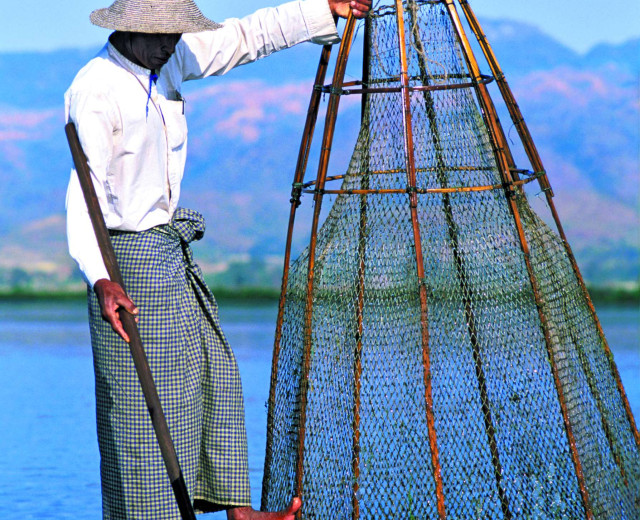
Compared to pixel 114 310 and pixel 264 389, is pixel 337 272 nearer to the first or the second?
pixel 114 310

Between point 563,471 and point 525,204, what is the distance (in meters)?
0.80

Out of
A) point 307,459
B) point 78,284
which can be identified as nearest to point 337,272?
point 307,459

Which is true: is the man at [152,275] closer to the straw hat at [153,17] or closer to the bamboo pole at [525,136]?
the straw hat at [153,17]

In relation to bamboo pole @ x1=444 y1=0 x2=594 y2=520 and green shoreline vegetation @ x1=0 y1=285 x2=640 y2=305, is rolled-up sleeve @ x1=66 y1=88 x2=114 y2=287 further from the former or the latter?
green shoreline vegetation @ x1=0 y1=285 x2=640 y2=305

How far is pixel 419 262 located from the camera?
2820mm

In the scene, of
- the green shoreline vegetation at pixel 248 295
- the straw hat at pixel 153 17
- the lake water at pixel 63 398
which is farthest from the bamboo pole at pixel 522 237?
the green shoreline vegetation at pixel 248 295

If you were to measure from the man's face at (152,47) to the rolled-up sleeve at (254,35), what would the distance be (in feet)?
0.84

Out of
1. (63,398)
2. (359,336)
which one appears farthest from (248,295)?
(359,336)

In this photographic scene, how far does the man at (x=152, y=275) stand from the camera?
2611 millimetres

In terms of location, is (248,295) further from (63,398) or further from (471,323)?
(471,323)

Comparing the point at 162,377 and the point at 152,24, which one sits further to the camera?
the point at 162,377

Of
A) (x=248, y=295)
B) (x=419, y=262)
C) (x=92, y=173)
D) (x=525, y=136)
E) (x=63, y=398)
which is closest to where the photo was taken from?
(x=92, y=173)

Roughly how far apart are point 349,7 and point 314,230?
2.13 feet

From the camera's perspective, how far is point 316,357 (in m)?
3.07
